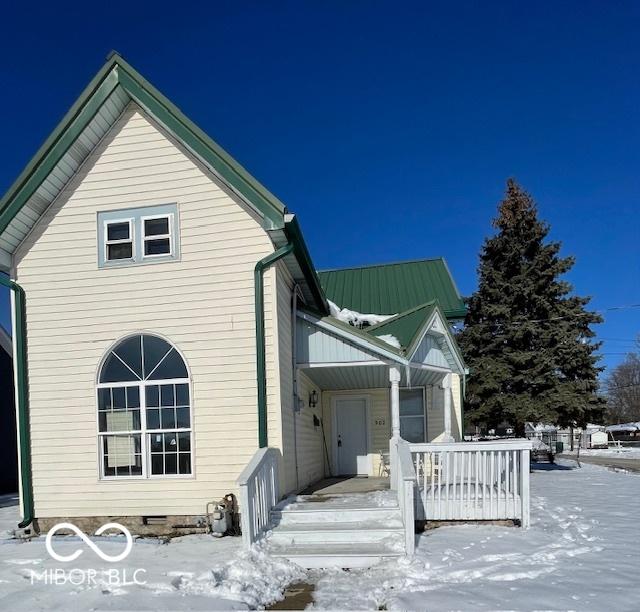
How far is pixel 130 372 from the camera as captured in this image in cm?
887

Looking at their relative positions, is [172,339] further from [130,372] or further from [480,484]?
[480,484]

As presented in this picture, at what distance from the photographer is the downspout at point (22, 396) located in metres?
8.80

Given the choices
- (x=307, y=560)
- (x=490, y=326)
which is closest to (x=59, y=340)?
(x=307, y=560)

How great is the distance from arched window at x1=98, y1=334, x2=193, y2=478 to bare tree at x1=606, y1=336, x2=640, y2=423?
212 ft

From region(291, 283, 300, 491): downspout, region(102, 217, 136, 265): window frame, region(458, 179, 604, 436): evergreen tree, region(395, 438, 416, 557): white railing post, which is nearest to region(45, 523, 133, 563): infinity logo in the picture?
region(291, 283, 300, 491): downspout

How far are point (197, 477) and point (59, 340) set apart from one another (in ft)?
9.87

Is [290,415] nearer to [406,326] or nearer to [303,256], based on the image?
[303,256]

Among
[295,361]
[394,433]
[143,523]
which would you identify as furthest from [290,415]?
[143,523]

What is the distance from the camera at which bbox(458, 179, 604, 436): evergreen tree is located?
716 inches

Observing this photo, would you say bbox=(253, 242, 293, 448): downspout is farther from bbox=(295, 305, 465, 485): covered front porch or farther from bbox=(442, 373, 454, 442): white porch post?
bbox=(442, 373, 454, 442): white porch post

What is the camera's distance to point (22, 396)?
8.95 m

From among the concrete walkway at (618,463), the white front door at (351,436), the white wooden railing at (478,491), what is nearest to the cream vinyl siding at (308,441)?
the white front door at (351,436)

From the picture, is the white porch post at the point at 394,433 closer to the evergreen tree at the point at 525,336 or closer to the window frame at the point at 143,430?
the window frame at the point at 143,430

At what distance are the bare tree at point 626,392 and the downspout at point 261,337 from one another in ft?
210
